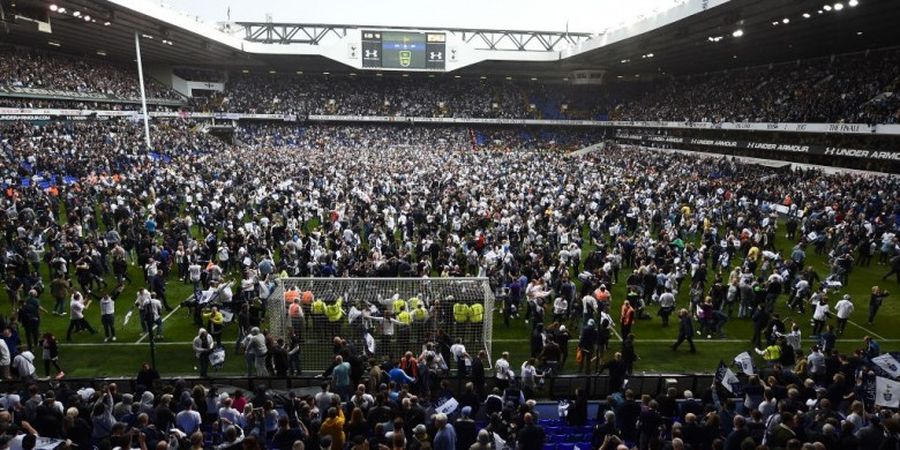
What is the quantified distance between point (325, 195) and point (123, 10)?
16.4m

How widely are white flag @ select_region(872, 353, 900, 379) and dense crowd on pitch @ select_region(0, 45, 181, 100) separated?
42.0m

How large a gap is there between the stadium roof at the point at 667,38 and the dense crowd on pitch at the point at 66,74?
1.10 m

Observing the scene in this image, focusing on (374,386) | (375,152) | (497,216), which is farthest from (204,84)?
(374,386)

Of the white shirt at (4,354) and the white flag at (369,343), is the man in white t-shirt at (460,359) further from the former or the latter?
the white shirt at (4,354)

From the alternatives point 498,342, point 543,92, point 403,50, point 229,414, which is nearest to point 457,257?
point 498,342

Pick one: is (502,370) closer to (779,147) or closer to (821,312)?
(821,312)

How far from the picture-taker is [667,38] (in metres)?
34.2

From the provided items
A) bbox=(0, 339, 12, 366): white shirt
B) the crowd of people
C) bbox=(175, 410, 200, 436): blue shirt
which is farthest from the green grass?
the crowd of people

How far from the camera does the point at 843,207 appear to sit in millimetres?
21641

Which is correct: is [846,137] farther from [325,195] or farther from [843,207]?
[325,195]

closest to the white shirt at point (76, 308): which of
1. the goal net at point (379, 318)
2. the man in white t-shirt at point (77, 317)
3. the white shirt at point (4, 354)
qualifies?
the man in white t-shirt at point (77, 317)

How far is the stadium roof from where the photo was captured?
2623 cm

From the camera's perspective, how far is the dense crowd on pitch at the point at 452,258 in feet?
25.0

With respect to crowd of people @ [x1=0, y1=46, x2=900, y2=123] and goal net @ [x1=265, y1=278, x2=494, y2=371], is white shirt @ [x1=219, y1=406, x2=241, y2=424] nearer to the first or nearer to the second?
goal net @ [x1=265, y1=278, x2=494, y2=371]
